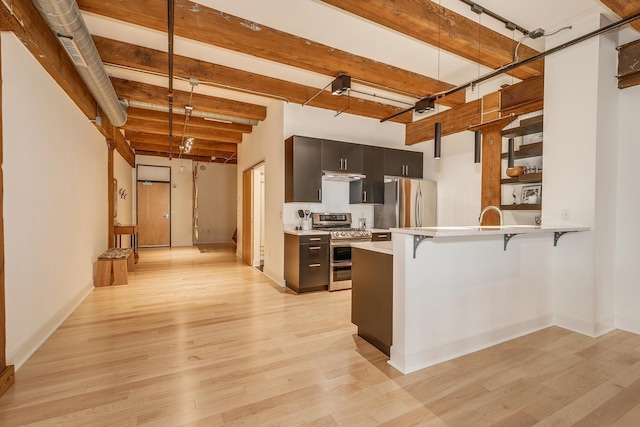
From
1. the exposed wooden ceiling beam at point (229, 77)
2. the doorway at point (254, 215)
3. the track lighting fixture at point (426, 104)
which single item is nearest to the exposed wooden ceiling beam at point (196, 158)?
the doorway at point (254, 215)

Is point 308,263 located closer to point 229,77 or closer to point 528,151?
point 229,77

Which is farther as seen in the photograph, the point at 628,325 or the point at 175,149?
the point at 175,149

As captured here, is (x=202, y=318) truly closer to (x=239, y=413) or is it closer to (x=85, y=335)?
(x=85, y=335)

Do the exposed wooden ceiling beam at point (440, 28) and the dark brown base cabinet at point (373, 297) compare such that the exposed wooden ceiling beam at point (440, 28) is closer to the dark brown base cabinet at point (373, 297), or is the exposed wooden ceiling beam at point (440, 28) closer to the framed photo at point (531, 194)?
the framed photo at point (531, 194)

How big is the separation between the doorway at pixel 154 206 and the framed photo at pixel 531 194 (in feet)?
33.1

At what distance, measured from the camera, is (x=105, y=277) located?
194 inches

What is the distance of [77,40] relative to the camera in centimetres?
252

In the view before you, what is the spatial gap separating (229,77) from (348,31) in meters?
1.83

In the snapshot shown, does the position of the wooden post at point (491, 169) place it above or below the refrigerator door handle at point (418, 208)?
above

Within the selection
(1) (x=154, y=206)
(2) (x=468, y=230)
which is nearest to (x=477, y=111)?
(2) (x=468, y=230)

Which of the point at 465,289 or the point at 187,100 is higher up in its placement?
the point at 187,100

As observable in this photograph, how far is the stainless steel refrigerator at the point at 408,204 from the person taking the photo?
5336 mm

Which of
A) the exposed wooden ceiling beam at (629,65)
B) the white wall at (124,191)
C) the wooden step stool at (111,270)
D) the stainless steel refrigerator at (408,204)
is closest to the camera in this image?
the exposed wooden ceiling beam at (629,65)

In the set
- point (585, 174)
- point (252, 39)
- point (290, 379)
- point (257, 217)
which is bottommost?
point (290, 379)
